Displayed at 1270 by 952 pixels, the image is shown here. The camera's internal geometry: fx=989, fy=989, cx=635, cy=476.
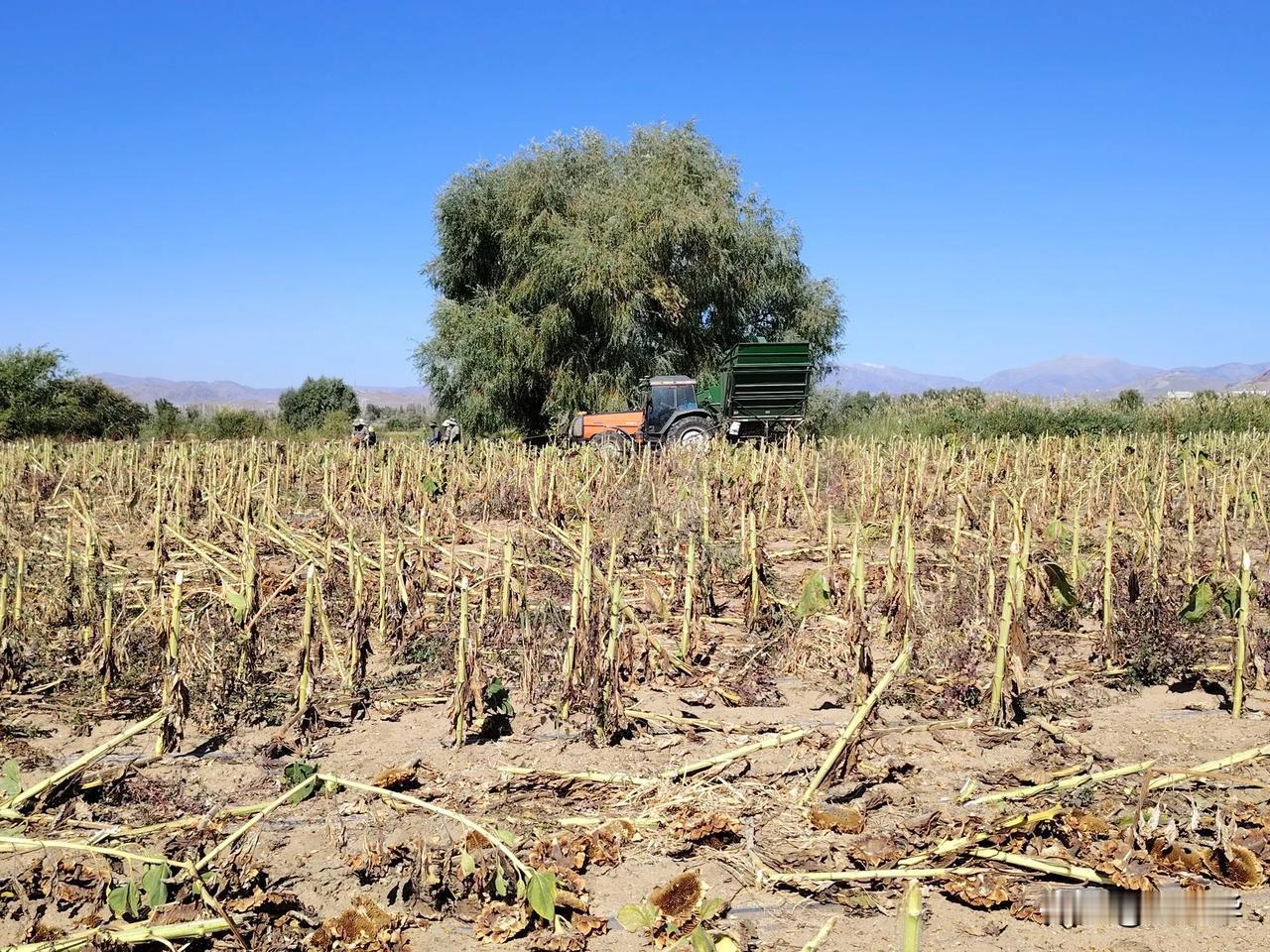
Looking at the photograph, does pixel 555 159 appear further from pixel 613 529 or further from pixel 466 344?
pixel 613 529

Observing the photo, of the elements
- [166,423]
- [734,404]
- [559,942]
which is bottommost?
[559,942]

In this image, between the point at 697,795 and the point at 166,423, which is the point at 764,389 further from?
the point at 166,423

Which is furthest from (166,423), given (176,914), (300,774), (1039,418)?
(176,914)

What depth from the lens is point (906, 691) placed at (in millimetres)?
4906

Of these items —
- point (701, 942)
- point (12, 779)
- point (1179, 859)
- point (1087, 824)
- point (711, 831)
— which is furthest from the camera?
point (12, 779)

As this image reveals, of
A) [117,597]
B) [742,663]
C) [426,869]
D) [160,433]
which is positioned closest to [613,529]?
[742,663]

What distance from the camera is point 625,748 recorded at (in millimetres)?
4363

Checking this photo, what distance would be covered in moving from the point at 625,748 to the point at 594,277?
63.6 feet

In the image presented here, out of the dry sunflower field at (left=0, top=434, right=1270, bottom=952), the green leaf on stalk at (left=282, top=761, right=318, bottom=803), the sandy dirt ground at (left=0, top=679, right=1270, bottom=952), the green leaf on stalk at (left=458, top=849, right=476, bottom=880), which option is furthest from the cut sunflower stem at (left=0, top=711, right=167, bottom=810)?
the green leaf on stalk at (left=458, top=849, right=476, bottom=880)

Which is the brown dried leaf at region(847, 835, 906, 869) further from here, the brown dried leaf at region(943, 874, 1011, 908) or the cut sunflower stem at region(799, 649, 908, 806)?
the cut sunflower stem at region(799, 649, 908, 806)

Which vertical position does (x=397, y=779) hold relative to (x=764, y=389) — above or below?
below

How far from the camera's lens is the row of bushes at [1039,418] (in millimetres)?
23984

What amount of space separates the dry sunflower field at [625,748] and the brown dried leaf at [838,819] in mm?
15

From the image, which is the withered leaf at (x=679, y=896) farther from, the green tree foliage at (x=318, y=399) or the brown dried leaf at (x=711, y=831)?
the green tree foliage at (x=318, y=399)
